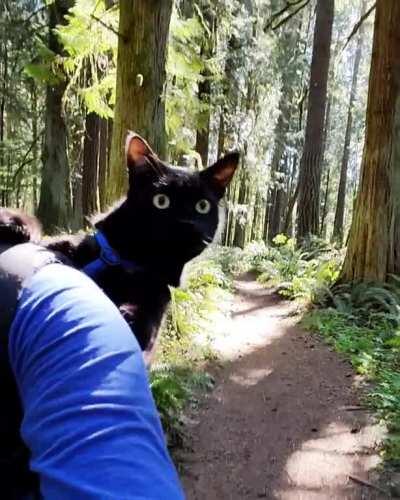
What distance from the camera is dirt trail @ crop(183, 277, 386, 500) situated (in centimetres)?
403

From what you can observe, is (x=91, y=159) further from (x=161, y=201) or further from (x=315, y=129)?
(x=161, y=201)

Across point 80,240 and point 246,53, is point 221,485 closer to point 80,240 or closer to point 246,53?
point 80,240

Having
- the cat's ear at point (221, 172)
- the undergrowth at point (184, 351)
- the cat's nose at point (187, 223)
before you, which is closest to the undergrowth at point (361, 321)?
the undergrowth at point (184, 351)

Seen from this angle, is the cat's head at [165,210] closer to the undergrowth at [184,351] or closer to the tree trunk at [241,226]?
the undergrowth at [184,351]

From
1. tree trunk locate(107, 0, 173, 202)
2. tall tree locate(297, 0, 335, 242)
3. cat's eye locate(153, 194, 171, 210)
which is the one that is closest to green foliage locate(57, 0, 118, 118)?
tree trunk locate(107, 0, 173, 202)

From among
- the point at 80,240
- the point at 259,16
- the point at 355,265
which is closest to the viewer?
the point at 80,240

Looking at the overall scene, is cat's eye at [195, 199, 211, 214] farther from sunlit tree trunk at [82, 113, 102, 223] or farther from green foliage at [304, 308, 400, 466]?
sunlit tree trunk at [82, 113, 102, 223]

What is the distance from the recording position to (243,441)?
471 centimetres

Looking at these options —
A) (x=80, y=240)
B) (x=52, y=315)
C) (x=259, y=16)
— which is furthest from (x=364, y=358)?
(x=259, y=16)

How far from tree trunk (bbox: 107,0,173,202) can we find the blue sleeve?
4903 mm

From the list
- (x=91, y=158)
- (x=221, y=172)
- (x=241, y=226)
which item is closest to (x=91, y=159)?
(x=91, y=158)

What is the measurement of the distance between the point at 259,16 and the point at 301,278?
13.8 m

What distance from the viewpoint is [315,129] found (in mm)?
15477

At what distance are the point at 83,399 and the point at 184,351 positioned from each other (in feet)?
18.7
